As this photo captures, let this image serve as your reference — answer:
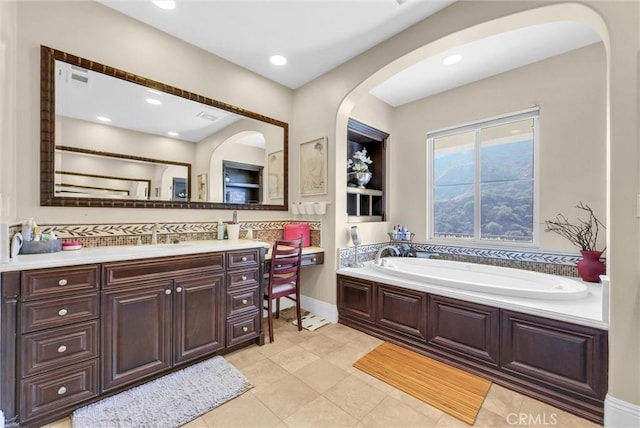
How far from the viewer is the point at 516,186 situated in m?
2.97

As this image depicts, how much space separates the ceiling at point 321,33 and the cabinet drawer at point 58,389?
2672 mm

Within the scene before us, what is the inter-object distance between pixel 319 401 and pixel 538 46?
3645 millimetres

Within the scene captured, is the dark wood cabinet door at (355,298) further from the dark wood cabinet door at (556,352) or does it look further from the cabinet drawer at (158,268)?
the cabinet drawer at (158,268)

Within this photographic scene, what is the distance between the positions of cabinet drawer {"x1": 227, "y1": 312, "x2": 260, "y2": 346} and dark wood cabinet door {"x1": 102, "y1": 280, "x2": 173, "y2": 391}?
0.48 metres

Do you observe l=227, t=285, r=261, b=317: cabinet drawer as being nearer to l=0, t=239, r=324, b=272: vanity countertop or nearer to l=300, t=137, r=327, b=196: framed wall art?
l=0, t=239, r=324, b=272: vanity countertop

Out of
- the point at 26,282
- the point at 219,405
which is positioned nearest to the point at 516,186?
the point at 219,405

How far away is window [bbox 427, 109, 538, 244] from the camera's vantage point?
2898 mm

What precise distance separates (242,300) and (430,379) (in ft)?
5.41

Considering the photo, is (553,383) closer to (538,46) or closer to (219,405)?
(219,405)

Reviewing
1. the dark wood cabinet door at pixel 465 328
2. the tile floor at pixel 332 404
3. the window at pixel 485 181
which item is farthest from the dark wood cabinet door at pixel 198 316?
the window at pixel 485 181

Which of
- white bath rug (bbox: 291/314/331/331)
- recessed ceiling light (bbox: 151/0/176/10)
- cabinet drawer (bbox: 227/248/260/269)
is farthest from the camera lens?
white bath rug (bbox: 291/314/331/331)

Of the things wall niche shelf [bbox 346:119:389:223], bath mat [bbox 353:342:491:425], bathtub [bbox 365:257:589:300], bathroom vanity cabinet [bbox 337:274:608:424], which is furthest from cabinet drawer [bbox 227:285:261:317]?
wall niche shelf [bbox 346:119:389:223]

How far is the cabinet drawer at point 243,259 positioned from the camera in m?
2.25

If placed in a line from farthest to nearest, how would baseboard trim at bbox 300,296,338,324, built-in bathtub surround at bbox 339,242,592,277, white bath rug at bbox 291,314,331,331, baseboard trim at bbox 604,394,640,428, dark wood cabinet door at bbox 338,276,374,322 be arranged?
baseboard trim at bbox 300,296,338,324 < white bath rug at bbox 291,314,331,331 < dark wood cabinet door at bbox 338,276,374,322 < built-in bathtub surround at bbox 339,242,592,277 < baseboard trim at bbox 604,394,640,428
